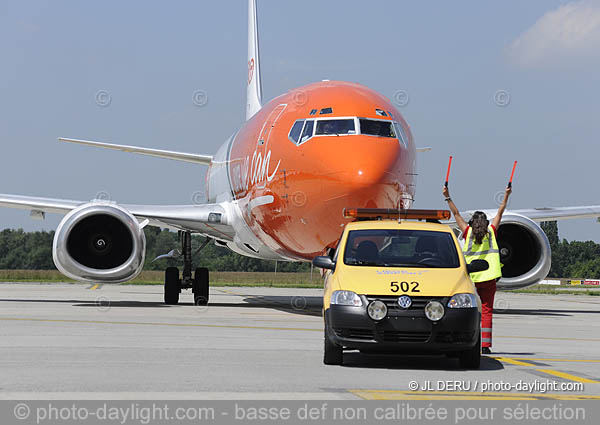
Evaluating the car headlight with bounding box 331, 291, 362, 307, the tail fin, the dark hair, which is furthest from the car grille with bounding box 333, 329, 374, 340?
the tail fin

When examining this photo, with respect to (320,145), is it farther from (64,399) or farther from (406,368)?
(64,399)

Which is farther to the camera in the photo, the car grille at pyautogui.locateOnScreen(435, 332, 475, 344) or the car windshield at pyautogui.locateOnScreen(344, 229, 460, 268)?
the car windshield at pyautogui.locateOnScreen(344, 229, 460, 268)

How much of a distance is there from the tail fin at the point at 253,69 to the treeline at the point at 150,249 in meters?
41.0

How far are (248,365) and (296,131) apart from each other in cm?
804

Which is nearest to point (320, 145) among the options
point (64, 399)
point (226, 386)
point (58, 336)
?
point (58, 336)

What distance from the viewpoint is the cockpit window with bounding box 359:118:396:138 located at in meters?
16.1

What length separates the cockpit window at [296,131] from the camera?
16812 mm

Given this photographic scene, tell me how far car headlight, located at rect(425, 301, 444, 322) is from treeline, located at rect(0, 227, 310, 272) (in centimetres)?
6701

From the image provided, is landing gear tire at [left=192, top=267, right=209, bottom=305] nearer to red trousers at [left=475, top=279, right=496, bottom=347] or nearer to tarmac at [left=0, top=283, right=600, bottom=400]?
tarmac at [left=0, top=283, right=600, bottom=400]

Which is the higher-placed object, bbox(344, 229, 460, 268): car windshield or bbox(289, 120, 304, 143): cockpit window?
bbox(289, 120, 304, 143): cockpit window

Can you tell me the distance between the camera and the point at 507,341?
13391 millimetres

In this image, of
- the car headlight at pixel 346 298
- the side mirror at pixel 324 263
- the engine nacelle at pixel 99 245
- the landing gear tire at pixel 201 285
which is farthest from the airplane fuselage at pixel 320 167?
the car headlight at pixel 346 298

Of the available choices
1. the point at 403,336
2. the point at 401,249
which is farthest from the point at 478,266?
the point at 403,336

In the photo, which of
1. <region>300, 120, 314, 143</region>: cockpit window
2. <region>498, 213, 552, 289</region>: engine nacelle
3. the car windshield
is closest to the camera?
the car windshield
